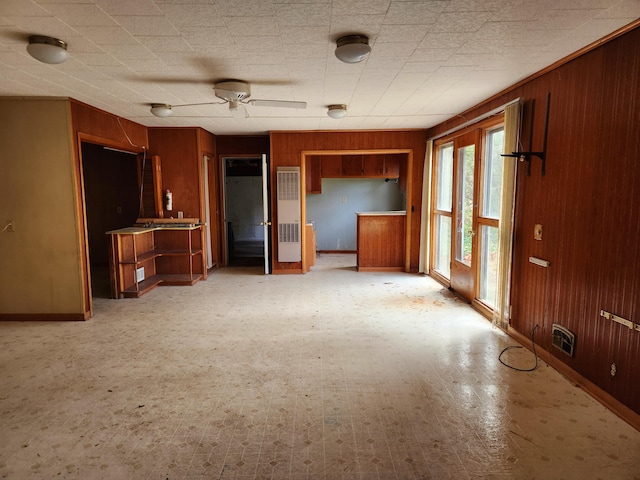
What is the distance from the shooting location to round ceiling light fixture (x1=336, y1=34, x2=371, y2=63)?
8.25ft

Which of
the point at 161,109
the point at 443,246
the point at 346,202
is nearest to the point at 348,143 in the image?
the point at 346,202

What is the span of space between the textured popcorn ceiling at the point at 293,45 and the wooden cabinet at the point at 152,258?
2019 mm

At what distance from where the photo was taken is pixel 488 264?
15.1ft

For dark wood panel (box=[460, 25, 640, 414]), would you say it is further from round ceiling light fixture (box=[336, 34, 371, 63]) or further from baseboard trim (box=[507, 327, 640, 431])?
round ceiling light fixture (box=[336, 34, 371, 63])

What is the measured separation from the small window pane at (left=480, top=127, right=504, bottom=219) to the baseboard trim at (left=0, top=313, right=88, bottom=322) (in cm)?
487

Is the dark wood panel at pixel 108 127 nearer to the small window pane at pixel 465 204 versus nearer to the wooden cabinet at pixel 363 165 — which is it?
the wooden cabinet at pixel 363 165

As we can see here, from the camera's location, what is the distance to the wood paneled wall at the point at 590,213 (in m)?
2.39

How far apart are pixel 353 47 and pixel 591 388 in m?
2.87

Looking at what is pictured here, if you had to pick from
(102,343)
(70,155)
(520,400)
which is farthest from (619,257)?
(70,155)

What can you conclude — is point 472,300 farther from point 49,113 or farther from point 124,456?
point 49,113

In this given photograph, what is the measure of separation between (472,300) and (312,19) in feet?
12.5

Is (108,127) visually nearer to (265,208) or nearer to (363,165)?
(265,208)

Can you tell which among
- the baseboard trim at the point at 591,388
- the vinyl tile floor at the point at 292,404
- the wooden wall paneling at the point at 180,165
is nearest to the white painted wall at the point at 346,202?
the wooden wall paneling at the point at 180,165

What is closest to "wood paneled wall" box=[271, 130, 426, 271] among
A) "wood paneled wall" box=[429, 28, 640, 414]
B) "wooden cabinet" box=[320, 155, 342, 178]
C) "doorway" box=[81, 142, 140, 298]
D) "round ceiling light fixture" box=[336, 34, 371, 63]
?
"wooden cabinet" box=[320, 155, 342, 178]
